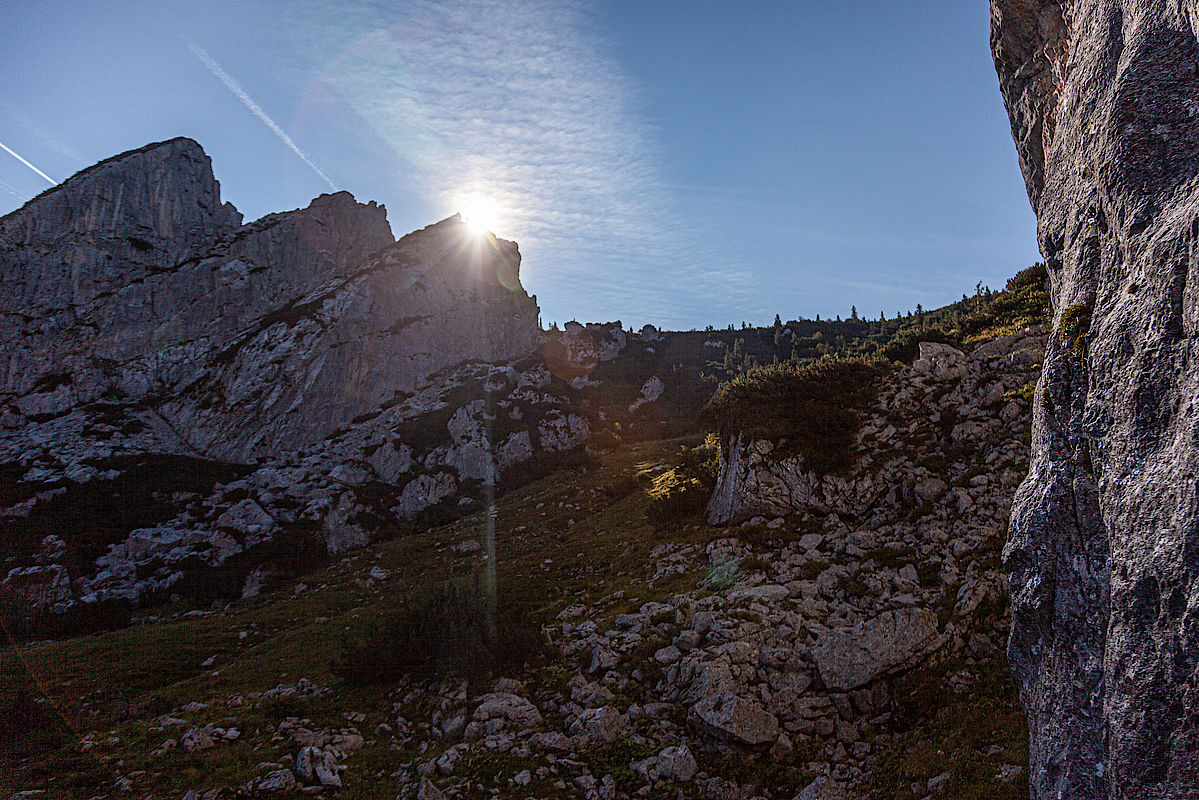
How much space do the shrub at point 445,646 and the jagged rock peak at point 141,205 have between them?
299 ft

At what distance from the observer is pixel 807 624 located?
13602mm

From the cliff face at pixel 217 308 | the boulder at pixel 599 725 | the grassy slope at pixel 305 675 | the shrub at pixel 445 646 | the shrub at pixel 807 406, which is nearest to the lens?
the grassy slope at pixel 305 675

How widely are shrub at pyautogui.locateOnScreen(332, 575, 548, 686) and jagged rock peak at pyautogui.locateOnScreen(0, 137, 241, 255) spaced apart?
299ft

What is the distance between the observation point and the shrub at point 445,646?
52.1 feet

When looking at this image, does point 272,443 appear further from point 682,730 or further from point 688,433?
point 682,730

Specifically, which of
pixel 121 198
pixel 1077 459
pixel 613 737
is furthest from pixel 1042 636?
pixel 121 198

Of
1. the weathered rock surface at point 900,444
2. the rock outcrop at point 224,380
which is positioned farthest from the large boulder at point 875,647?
the rock outcrop at point 224,380

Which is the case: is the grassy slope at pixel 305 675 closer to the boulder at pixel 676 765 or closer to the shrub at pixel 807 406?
the boulder at pixel 676 765

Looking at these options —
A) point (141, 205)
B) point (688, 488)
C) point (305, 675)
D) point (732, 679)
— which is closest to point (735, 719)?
point (732, 679)

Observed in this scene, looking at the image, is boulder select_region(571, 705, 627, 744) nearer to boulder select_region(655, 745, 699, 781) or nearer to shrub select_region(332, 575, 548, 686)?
boulder select_region(655, 745, 699, 781)

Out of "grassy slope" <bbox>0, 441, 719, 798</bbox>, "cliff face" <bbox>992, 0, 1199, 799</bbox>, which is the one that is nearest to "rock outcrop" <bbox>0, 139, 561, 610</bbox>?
"grassy slope" <bbox>0, 441, 719, 798</bbox>

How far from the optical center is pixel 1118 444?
5156 mm

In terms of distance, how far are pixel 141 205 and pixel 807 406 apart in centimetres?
10408

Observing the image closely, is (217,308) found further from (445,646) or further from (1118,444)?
(1118,444)
